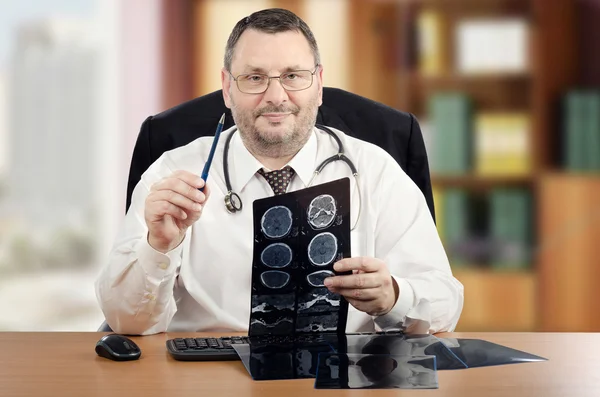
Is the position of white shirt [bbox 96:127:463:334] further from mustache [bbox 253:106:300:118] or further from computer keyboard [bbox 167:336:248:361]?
computer keyboard [bbox 167:336:248:361]

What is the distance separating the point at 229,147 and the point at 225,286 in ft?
1.05

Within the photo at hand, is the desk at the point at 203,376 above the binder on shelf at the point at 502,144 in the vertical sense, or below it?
below

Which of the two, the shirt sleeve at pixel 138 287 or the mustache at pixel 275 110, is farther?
the mustache at pixel 275 110

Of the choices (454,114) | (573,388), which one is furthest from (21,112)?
(573,388)

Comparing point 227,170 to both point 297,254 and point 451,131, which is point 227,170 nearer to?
point 297,254

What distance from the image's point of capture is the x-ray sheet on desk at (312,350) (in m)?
1.20

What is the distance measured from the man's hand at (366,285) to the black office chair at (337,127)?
485mm

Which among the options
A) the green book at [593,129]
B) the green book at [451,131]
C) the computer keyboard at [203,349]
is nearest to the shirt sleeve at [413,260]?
the computer keyboard at [203,349]

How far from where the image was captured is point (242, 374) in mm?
1189

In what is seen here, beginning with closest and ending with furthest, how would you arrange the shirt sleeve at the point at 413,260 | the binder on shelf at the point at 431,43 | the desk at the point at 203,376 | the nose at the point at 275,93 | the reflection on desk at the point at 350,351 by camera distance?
the desk at the point at 203,376, the reflection on desk at the point at 350,351, the shirt sleeve at the point at 413,260, the nose at the point at 275,93, the binder on shelf at the point at 431,43

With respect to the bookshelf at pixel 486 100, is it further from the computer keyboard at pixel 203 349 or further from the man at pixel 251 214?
the computer keyboard at pixel 203 349

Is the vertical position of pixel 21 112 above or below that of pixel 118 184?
above

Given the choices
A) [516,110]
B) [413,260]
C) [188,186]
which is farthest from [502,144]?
[188,186]

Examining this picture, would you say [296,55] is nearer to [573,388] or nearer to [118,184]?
[573,388]
